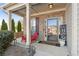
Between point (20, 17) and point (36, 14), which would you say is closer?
point (36, 14)

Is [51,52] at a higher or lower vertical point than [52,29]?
lower

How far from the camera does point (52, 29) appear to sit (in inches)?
316

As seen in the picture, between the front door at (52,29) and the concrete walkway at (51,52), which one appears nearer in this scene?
the concrete walkway at (51,52)

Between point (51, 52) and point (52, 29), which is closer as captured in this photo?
point (51, 52)

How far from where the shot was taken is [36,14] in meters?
8.93

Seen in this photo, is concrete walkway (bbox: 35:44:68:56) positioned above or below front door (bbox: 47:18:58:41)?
below

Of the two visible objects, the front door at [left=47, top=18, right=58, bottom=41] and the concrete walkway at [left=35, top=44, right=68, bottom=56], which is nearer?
the concrete walkway at [left=35, top=44, right=68, bottom=56]

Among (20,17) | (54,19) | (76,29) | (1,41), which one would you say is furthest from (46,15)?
(76,29)

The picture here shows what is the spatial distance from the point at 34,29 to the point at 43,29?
0.90m

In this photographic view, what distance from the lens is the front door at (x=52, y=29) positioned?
7.80 m

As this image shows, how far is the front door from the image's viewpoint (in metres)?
7.80

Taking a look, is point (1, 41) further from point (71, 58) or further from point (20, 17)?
point (20, 17)

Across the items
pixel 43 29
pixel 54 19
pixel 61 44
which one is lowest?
pixel 61 44

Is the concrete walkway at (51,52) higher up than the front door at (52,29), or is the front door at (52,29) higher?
the front door at (52,29)
